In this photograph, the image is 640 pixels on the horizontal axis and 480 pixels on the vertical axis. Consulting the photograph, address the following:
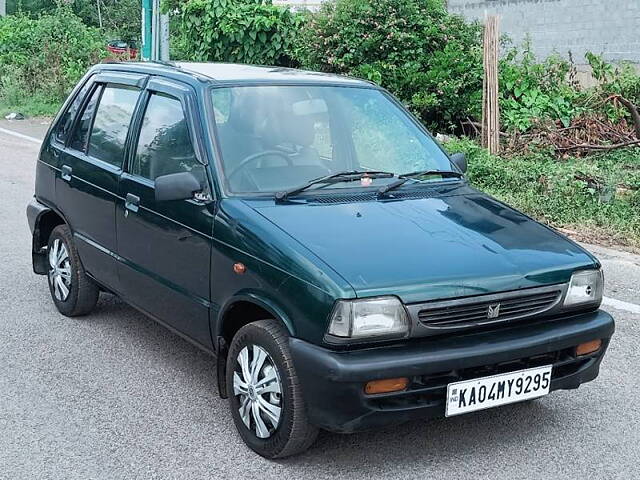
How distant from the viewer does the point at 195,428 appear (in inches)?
166

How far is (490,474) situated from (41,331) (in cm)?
320

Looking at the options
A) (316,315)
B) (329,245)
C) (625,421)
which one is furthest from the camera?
(625,421)

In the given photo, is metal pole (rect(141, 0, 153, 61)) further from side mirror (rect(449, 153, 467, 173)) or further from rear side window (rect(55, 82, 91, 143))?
side mirror (rect(449, 153, 467, 173))

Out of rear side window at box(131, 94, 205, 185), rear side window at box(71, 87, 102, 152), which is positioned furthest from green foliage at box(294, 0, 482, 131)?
rear side window at box(131, 94, 205, 185)

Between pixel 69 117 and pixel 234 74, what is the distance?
157 cm

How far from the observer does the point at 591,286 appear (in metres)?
3.99

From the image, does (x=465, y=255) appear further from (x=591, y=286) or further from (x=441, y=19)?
(x=441, y=19)

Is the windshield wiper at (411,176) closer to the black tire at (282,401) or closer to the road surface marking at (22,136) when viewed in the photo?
the black tire at (282,401)

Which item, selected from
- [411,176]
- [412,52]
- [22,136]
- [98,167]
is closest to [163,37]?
[22,136]

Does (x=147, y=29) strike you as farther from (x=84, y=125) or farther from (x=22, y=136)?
(x=84, y=125)

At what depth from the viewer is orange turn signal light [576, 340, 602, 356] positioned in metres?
3.92

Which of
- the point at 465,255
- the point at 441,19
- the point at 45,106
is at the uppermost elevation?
the point at 441,19

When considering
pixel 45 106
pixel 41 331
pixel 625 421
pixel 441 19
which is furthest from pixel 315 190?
pixel 45 106

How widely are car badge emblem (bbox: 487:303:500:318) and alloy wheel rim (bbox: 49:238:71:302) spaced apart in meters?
3.21
